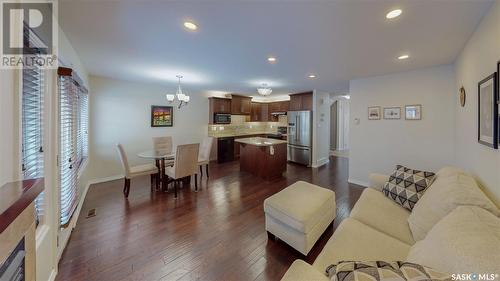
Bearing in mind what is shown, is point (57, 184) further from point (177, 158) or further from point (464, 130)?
point (464, 130)

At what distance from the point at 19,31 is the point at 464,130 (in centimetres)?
458

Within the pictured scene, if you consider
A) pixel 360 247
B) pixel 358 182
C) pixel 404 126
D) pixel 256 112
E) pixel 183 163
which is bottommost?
pixel 358 182

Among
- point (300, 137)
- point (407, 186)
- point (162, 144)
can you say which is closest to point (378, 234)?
point (407, 186)

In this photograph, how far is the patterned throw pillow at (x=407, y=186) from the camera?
1955 mm

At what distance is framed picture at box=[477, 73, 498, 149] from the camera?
5.01ft

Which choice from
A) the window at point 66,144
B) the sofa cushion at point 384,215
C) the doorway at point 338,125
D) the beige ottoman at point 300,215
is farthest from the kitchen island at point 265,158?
the doorway at point 338,125

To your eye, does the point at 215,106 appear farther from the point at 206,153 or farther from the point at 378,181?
the point at 378,181

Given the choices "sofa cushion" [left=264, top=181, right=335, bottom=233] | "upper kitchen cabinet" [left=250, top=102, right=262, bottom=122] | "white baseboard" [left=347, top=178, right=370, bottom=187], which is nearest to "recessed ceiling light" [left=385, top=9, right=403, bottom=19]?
"sofa cushion" [left=264, top=181, right=335, bottom=233]

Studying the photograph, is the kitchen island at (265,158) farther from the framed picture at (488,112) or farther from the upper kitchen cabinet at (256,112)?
the framed picture at (488,112)

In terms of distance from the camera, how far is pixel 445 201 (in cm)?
142

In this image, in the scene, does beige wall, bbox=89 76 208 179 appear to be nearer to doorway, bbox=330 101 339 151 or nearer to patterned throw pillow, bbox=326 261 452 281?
patterned throw pillow, bbox=326 261 452 281

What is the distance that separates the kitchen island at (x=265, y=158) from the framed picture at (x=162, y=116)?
229 cm

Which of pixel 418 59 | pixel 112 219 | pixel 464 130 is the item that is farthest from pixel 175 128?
pixel 464 130

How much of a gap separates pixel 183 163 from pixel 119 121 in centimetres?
235
